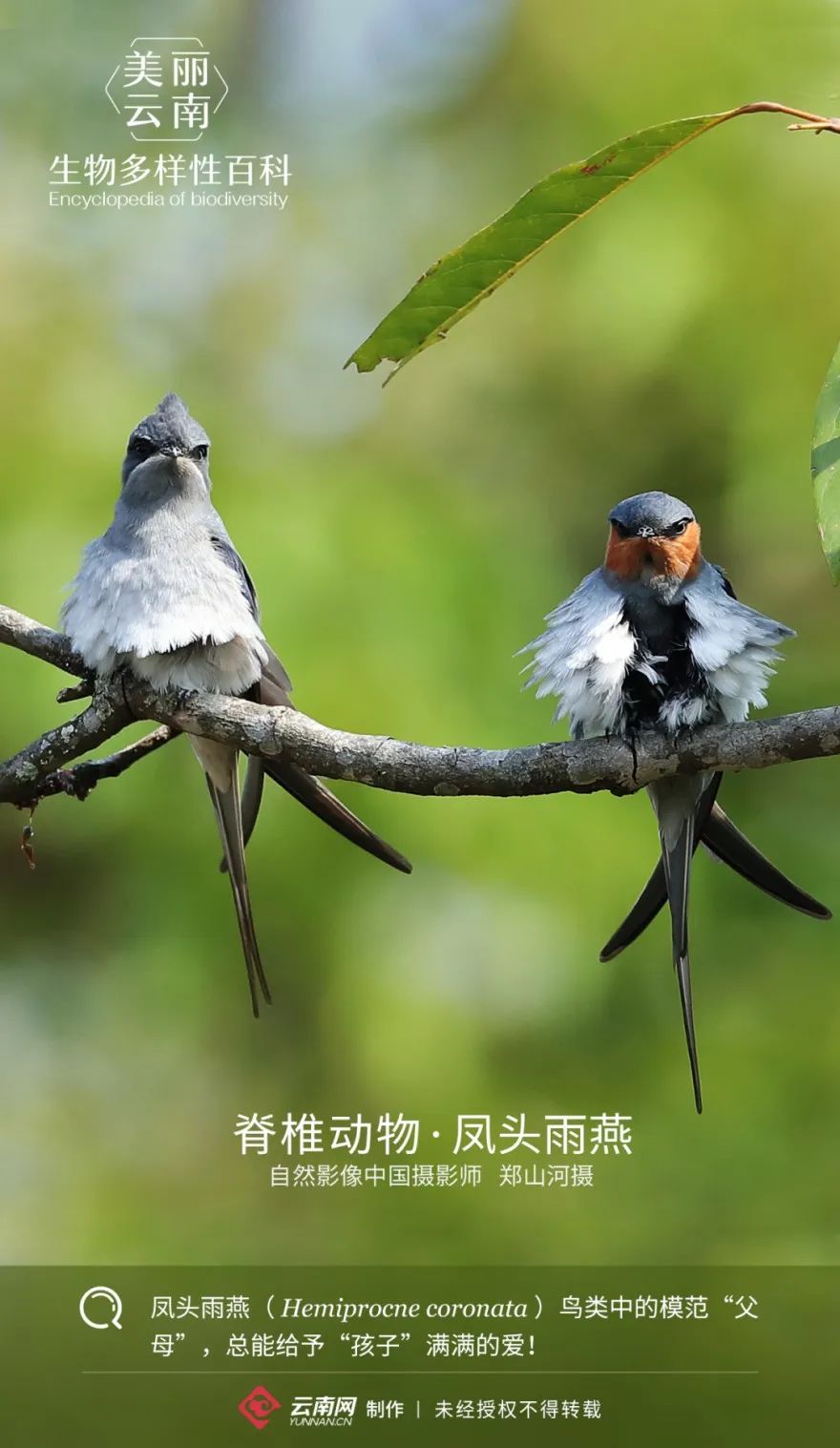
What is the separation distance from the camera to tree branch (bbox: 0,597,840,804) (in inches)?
56.0

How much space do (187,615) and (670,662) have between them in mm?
677

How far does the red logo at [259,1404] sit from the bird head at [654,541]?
1.32 meters

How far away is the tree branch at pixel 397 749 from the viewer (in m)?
1.42

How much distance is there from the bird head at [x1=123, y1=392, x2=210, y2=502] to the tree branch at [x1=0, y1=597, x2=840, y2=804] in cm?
39

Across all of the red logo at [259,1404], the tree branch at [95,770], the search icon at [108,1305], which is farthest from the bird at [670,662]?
the search icon at [108,1305]

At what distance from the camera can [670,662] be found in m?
1.77

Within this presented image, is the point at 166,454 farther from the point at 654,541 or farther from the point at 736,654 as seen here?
the point at 736,654

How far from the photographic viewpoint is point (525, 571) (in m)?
2.68

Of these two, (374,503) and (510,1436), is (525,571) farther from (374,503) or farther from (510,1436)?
(510,1436)

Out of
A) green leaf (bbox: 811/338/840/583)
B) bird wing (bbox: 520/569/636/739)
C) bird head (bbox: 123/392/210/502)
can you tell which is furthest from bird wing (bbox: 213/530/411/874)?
green leaf (bbox: 811/338/840/583)

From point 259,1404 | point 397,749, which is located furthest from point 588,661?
point 259,1404

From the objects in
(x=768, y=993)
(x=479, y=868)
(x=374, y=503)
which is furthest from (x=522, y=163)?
(x=768, y=993)

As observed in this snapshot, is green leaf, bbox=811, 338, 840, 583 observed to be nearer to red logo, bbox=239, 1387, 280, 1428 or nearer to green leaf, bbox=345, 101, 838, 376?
green leaf, bbox=345, 101, 838, 376

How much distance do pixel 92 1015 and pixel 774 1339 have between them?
1.26 metres
